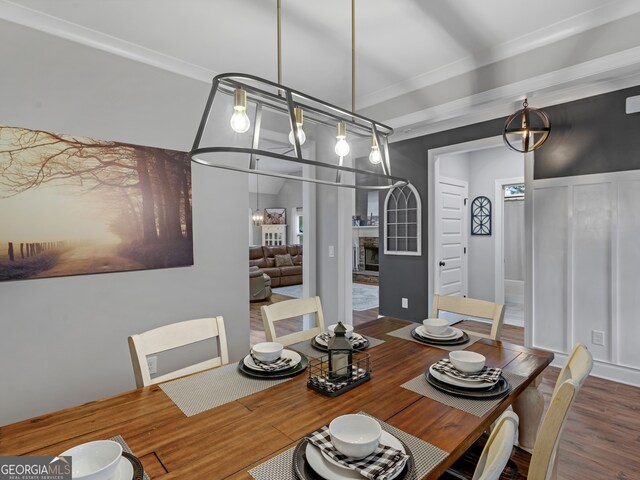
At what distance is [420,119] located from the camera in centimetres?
307

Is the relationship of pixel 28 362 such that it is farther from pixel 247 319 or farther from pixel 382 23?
pixel 382 23

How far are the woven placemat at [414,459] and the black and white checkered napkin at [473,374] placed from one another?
413mm

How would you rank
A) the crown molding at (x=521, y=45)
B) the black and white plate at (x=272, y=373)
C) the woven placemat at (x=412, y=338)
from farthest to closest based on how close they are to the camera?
the crown molding at (x=521, y=45), the woven placemat at (x=412, y=338), the black and white plate at (x=272, y=373)

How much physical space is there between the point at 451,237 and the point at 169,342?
4.20 meters

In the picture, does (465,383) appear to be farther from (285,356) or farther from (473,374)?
(285,356)

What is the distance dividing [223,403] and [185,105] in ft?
7.55

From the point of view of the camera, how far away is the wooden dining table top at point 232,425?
87cm

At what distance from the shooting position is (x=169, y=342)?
58.3 inches

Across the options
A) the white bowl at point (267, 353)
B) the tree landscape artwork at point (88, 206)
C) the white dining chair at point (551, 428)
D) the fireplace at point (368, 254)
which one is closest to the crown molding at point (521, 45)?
the tree landscape artwork at point (88, 206)

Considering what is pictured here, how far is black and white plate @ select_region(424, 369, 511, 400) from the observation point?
3.80 feet

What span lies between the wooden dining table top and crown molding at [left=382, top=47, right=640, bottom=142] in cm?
207

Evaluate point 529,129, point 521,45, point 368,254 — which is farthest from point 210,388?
point 368,254

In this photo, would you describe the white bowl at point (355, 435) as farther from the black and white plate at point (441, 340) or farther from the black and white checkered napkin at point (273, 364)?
the black and white plate at point (441, 340)

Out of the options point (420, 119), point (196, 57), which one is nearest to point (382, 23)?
point (420, 119)
